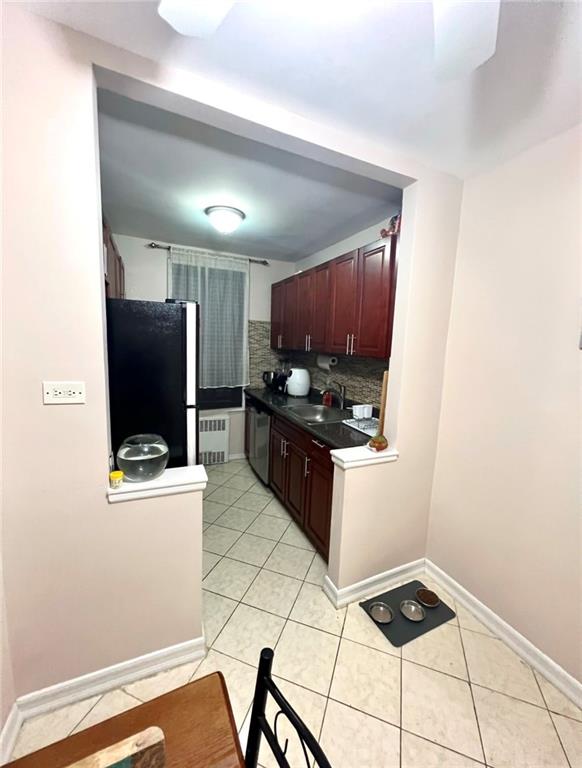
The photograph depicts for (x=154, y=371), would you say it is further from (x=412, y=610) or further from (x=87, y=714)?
(x=412, y=610)

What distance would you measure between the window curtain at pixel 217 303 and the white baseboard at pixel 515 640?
108 inches

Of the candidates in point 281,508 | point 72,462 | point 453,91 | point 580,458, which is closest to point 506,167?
point 453,91

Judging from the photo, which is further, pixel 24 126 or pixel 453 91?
pixel 453 91

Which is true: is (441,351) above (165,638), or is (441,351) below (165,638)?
above

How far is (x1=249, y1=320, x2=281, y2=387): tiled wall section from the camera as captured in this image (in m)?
3.80

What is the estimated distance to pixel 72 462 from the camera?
3.88ft

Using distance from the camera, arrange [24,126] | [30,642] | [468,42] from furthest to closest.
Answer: [30,642]
[24,126]
[468,42]

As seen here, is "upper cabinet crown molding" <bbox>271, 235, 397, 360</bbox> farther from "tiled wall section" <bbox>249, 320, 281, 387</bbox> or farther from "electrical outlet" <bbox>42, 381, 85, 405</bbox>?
"electrical outlet" <bbox>42, 381, 85, 405</bbox>

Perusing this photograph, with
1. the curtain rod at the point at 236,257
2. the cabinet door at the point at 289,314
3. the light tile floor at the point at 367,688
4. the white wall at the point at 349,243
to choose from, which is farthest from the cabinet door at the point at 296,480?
the curtain rod at the point at 236,257

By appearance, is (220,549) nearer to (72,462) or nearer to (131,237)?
(72,462)

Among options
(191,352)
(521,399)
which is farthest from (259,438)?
(521,399)

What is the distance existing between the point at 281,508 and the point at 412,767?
1794 mm

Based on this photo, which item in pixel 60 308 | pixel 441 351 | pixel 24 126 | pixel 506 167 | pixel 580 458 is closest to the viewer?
pixel 24 126

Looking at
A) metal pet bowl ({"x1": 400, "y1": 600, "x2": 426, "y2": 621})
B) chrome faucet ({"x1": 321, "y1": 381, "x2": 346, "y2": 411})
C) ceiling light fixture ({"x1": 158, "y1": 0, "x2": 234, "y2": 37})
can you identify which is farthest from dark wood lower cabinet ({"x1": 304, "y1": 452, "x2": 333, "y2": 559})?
ceiling light fixture ({"x1": 158, "y1": 0, "x2": 234, "y2": 37})
